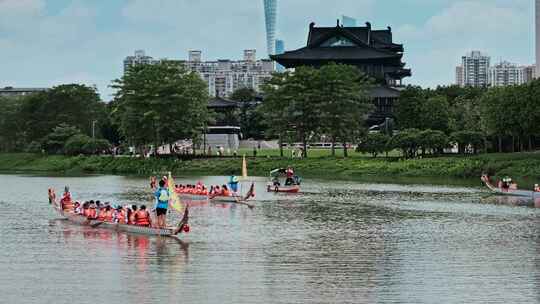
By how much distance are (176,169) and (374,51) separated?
44094 mm

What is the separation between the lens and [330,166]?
89.7m

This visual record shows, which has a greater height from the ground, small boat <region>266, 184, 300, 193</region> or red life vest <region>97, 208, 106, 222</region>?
small boat <region>266, 184, 300, 193</region>

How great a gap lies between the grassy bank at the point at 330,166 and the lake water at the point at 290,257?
1015 inches

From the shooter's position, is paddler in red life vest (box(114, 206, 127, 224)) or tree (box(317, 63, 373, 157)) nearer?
paddler in red life vest (box(114, 206, 127, 224))

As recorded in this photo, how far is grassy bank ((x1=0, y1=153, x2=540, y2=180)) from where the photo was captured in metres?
77.6

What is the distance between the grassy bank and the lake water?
25.8 metres

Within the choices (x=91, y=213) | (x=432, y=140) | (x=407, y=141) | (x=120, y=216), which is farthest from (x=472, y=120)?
(x=120, y=216)

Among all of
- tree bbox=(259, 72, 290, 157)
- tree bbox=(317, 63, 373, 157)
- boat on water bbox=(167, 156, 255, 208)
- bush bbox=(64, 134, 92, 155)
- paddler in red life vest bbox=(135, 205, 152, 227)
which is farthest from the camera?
bush bbox=(64, 134, 92, 155)

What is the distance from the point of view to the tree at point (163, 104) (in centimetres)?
9712

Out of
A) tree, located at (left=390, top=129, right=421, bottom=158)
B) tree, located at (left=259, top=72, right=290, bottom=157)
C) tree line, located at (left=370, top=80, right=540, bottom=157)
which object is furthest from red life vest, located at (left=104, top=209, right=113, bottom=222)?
tree, located at (left=259, top=72, right=290, bottom=157)

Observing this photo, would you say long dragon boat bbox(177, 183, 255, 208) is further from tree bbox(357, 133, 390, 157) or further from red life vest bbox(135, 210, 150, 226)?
tree bbox(357, 133, 390, 157)

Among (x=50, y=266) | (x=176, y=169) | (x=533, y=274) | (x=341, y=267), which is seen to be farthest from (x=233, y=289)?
(x=176, y=169)

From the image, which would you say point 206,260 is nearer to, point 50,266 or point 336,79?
point 50,266

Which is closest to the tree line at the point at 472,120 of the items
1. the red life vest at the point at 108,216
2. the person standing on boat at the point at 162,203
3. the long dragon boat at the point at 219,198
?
the long dragon boat at the point at 219,198
